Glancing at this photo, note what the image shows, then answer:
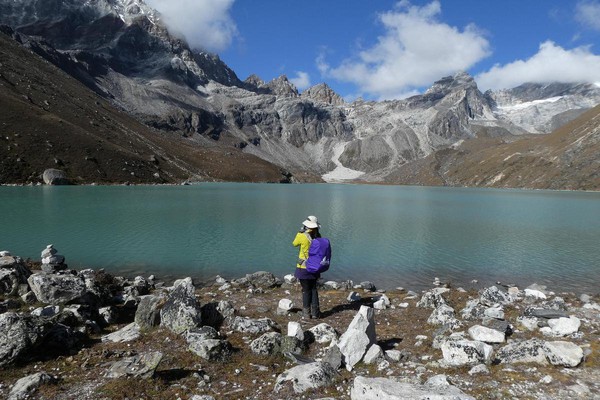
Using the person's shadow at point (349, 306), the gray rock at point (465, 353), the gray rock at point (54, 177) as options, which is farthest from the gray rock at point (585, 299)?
the gray rock at point (54, 177)

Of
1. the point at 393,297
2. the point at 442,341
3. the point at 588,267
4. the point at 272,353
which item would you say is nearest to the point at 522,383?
the point at 442,341

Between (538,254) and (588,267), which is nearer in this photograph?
(588,267)

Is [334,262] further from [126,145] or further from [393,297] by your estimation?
[126,145]

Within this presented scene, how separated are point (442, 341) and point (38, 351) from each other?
12368 mm

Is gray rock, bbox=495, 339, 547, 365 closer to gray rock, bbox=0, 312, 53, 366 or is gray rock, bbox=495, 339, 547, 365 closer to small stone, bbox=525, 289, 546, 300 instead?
small stone, bbox=525, 289, 546, 300

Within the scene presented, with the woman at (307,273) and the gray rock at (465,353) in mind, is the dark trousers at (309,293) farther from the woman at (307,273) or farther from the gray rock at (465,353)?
the gray rock at (465,353)

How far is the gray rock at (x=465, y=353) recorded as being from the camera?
37.9 feet

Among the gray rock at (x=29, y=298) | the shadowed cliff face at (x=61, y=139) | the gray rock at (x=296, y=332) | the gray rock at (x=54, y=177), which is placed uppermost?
the shadowed cliff face at (x=61, y=139)

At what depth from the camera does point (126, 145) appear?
169 meters

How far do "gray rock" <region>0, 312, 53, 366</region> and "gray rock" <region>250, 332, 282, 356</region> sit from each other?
6.06 meters

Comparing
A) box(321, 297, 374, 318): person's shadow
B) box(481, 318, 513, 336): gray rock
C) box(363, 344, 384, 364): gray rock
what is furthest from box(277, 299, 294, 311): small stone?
box(481, 318, 513, 336): gray rock

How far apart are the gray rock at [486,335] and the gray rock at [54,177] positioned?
413 ft

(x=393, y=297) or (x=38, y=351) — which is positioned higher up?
(x=38, y=351)

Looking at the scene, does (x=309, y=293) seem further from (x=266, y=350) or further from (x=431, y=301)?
(x=431, y=301)
